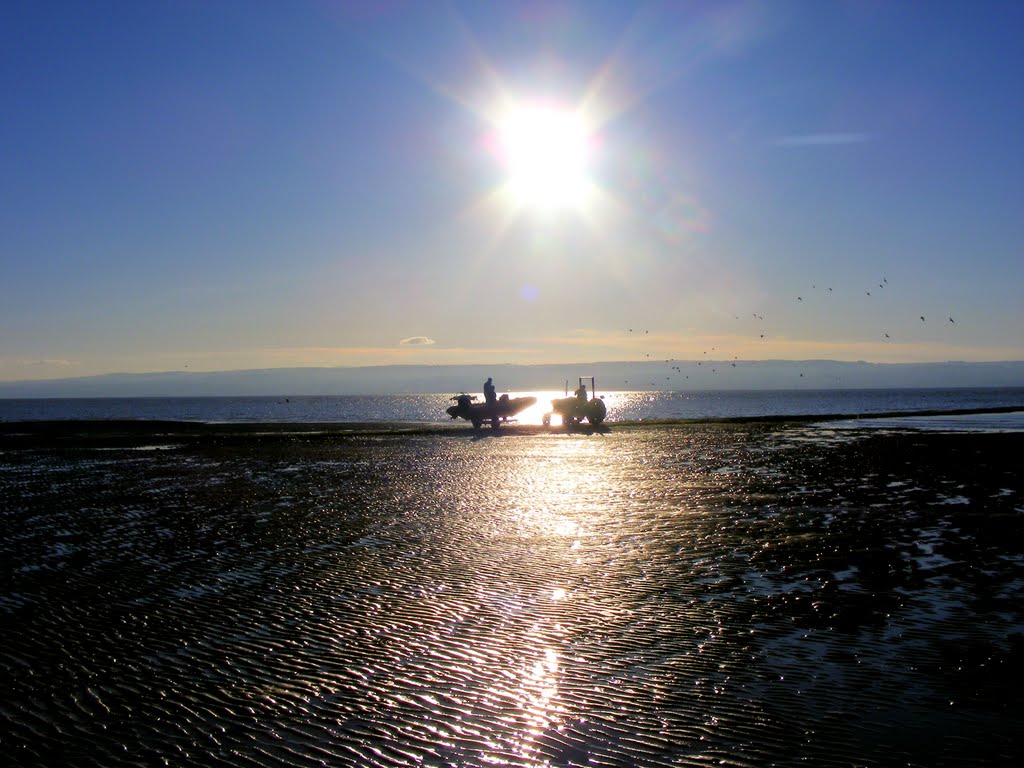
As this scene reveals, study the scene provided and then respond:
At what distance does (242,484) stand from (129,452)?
54.7ft

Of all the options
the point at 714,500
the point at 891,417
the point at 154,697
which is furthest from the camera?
the point at 891,417

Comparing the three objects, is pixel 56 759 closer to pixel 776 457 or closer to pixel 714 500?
pixel 714 500

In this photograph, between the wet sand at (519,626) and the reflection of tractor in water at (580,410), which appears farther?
the reflection of tractor in water at (580,410)

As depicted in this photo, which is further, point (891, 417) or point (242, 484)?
point (891, 417)

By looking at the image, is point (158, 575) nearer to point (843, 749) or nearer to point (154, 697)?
point (154, 697)

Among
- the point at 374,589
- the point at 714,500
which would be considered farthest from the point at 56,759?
the point at 714,500

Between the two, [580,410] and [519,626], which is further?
[580,410]

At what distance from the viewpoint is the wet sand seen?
7.07m

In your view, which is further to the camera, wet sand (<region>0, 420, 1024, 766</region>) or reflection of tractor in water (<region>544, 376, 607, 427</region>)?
reflection of tractor in water (<region>544, 376, 607, 427</region>)

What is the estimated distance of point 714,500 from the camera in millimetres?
21188

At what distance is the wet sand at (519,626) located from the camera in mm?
7070

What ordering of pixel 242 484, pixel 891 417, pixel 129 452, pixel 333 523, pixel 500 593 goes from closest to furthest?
pixel 500 593
pixel 333 523
pixel 242 484
pixel 129 452
pixel 891 417

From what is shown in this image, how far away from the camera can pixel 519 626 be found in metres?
10.3

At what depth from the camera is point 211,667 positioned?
9.03 metres
